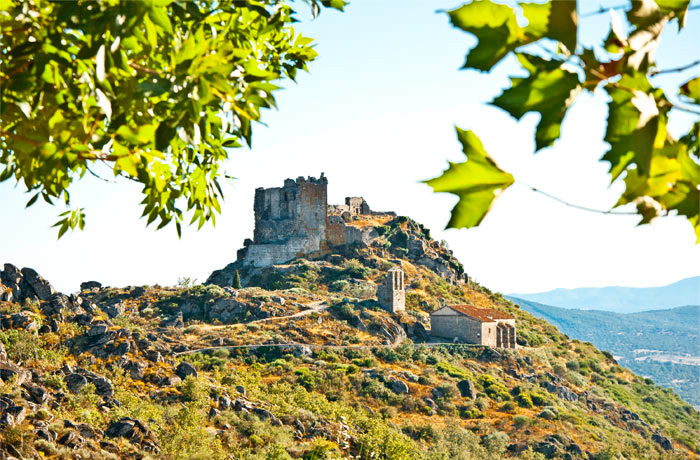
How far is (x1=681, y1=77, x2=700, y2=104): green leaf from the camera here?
6.58 ft

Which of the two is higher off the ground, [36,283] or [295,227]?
[295,227]

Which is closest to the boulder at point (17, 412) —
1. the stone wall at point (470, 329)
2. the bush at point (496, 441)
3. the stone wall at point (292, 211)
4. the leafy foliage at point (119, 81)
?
the leafy foliage at point (119, 81)

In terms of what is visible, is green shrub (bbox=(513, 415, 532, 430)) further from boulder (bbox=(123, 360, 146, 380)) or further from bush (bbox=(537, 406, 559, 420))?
boulder (bbox=(123, 360, 146, 380))

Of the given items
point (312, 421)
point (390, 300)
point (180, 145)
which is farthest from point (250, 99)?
point (390, 300)

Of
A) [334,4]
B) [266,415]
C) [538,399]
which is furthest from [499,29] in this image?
[538,399]

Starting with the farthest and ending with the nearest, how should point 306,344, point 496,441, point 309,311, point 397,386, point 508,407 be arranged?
point 309,311, point 306,344, point 508,407, point 397,386, point 496,441

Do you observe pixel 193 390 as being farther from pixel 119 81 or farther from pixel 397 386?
pixel 119 81

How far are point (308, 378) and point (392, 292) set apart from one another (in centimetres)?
1721

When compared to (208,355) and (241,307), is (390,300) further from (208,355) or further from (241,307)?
(208,355)

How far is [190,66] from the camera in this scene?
8.68ft

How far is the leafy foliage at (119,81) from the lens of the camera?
2.63 meters

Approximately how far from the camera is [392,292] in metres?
51.8

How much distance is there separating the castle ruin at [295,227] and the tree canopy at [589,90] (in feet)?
211

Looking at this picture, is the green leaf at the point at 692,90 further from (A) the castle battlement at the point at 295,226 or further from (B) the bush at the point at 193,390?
(A) the castle battlement at the point at 295,226
